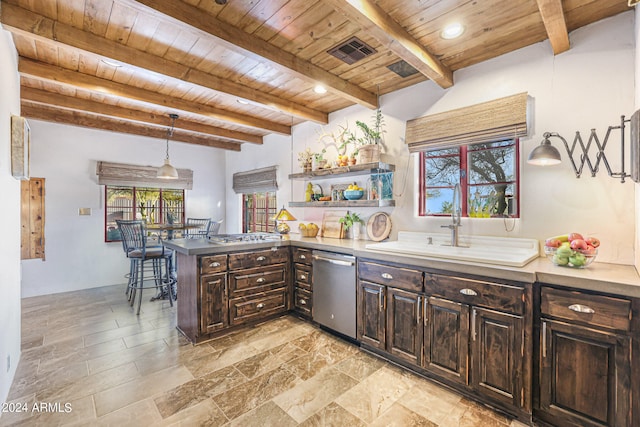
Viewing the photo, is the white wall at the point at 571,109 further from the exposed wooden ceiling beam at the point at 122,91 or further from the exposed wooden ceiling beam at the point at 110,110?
the exposed wooden ceiling beam at the point at 110,110

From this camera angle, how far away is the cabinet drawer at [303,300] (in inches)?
129

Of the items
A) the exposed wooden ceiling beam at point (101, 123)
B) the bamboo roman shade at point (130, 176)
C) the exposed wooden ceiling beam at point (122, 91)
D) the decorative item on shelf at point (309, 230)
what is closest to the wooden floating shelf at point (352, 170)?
the decorative item on shelf at point (309, 230)

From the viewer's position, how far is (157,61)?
8.36 feet

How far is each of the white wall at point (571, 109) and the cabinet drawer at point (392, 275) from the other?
807mm

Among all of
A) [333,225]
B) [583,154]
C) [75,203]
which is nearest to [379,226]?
[333,225]

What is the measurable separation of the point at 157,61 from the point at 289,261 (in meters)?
2.34

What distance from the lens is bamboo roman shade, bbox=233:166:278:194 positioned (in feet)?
16.5

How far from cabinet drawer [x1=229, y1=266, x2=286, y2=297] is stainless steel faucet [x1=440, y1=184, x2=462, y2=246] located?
1.84 meters

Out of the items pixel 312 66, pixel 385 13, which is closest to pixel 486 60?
pixel 385 13

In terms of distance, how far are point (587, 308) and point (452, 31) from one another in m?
1.98

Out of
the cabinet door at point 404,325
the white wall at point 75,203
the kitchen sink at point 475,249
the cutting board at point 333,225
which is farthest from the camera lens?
the white wall at point 75,203

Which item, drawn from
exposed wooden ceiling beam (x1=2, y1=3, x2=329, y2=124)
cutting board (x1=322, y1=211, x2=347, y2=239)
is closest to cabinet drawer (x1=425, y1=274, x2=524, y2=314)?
cutting board (x1=322, y1=211, x2=347, y2=239)

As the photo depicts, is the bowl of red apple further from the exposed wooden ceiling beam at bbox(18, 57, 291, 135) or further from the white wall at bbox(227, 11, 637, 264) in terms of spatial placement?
the exposed wooden ceiling beam at bbox(18, 57, 291, 135)

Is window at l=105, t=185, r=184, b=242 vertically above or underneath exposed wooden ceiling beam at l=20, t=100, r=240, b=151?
underneath
